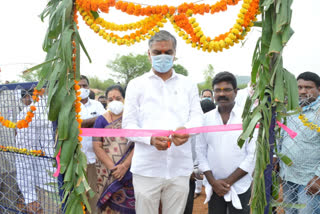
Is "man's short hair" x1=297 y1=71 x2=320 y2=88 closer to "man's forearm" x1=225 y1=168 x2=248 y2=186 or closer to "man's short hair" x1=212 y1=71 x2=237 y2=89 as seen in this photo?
"man's short hair" x1=212 y1=71 x2=237 y2=89

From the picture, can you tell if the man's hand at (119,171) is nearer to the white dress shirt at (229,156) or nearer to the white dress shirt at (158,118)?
the white dress shirt at (158,118)

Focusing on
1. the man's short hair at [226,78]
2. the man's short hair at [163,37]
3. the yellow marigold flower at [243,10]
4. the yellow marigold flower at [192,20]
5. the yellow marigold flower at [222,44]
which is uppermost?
the yellow marigold flower at [243,10]

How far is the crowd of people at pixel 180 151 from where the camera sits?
2.41 meters

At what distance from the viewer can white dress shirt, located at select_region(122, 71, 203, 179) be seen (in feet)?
7.91

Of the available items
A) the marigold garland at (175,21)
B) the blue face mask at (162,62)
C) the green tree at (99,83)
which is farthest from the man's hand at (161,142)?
the green tree at (99,83)

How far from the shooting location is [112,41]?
7.36 ft

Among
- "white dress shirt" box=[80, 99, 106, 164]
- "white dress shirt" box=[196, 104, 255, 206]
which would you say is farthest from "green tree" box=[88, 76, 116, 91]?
"white dress shirt" box=[196, 104, 255, 206]

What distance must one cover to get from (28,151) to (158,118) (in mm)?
1351

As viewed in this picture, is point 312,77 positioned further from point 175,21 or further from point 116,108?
point 116,108

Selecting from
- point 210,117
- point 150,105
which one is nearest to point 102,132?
point 150,105

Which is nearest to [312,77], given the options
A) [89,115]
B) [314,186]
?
[314,186]

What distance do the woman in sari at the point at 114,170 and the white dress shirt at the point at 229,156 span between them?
32.9 inches

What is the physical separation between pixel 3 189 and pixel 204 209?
3.52 meters

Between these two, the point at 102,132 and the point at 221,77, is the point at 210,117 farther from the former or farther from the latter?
the point at 102,132
